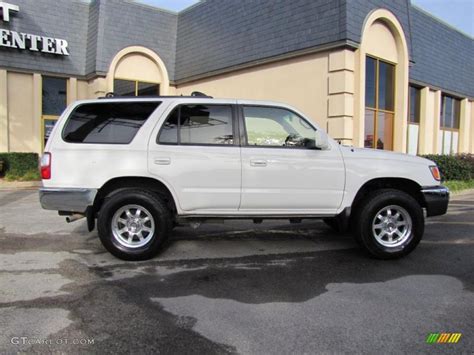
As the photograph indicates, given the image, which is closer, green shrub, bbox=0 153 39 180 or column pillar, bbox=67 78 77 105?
green shrub, bbox=0 153 39 180

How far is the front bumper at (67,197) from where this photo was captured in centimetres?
535

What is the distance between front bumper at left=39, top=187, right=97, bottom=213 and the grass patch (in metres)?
11.9

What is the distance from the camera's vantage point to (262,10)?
14.2m

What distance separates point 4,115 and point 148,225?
506 inches

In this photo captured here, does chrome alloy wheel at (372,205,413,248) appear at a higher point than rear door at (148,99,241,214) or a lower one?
lower

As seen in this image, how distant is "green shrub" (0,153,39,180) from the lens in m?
14.8

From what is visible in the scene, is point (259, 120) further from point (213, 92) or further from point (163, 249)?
point (213, 92)

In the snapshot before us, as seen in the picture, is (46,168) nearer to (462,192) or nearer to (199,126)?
(199,126)

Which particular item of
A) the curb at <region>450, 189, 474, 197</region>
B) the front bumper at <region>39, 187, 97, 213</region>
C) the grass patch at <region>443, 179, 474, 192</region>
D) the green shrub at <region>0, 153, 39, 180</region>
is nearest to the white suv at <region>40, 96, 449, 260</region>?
the front bumper at <region>39, 187, 97, 213</region>

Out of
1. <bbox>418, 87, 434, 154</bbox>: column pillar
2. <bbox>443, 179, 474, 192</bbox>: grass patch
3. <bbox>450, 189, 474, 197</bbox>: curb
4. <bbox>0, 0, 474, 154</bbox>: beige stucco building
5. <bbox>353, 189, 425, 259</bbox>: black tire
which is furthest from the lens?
<bbox>418, 87, 434, 154</bbox>: column pillar

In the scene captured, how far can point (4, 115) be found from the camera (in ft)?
51.2

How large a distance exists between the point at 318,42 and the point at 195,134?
8.05 metres

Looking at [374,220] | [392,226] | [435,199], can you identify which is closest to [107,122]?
[374,220]

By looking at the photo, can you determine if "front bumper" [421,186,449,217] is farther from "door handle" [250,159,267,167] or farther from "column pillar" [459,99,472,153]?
"column pillar" [459,99,472,153]
